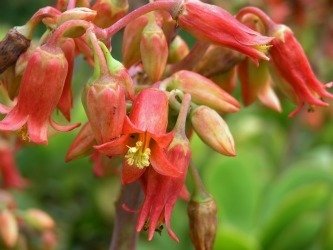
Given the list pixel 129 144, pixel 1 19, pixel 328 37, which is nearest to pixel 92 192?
pixel 328 37

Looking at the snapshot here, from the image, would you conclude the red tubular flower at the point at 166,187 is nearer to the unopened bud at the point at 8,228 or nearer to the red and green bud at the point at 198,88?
the red and green bud at the point at 198,88

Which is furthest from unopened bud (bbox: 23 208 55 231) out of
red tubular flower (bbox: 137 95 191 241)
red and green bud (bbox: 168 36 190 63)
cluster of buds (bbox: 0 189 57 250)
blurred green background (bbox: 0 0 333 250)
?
red tubular flower (bbox: 137 95 191 241)

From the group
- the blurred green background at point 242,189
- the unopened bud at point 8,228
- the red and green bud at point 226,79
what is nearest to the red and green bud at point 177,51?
the red and green bud at point 226,79

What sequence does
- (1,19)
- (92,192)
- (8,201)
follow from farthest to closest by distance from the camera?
(1,19), (92,192), (8,201)

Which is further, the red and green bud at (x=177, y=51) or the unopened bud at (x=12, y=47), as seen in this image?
the red and green bud at (x=177, y=51)

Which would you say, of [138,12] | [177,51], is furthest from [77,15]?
[177,51]

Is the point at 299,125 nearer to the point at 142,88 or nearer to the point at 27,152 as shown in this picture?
the point at 27,152
